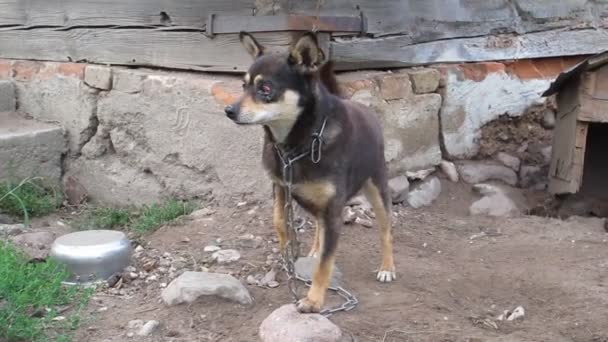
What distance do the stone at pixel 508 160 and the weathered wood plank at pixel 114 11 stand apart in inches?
98.2

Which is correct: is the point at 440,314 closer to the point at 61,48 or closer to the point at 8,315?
the point at 8,315

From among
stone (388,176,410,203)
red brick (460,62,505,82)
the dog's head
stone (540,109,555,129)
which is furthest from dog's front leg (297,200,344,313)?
stone (540,109,555,129)

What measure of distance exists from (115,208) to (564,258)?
3.20m

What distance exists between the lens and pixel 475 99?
6152mm

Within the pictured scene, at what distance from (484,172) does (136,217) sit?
265 cm

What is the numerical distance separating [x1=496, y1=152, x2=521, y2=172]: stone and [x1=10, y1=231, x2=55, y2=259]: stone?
11.4 ft

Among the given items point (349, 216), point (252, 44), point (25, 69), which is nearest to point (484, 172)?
point (349, 216)

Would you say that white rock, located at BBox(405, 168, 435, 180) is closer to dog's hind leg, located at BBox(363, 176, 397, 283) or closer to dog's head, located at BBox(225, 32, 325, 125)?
dog's hind leg, located at BBox(363, 176, 397, 283)

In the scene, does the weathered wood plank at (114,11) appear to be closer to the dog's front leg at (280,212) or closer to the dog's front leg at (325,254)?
the dog's front leg at (280,212)

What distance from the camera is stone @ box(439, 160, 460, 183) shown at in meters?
6.01

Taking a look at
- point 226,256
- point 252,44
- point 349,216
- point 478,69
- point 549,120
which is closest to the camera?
point 252,44

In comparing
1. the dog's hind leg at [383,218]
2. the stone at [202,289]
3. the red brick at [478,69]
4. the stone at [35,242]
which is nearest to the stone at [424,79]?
the red brick at [478,69]

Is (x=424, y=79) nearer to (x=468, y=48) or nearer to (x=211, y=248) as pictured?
(x=468, y=48)

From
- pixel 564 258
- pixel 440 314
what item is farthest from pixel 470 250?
pixel 440 314
